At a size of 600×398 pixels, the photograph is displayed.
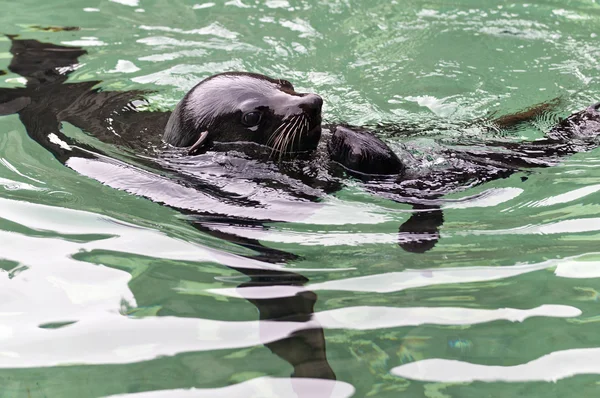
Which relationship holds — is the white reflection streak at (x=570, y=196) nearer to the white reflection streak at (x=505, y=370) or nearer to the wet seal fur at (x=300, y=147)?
the wet seal fur at (x=300, y=147)

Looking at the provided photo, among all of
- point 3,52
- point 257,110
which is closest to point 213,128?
point 257,110

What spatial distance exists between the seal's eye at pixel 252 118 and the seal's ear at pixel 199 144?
0.95 feet

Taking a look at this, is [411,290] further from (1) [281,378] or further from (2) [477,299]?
(1) [281,378]

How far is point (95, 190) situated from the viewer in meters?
4.56

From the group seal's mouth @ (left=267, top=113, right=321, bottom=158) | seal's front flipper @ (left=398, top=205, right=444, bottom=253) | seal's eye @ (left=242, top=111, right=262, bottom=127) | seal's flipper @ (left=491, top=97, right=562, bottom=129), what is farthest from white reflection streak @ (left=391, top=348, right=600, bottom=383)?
seal's flipper @ (left=491, top=97, right=562, bottom=129)

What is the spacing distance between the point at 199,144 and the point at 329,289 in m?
1.79

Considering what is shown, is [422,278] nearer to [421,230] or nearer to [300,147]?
[421,230]

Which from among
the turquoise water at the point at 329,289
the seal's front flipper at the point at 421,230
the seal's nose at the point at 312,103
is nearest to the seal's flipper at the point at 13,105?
the turquoise water at the point at 329,289

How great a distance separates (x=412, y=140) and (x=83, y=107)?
2948mm

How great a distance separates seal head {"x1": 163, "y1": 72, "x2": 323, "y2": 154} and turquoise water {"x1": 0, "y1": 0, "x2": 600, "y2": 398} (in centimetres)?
55

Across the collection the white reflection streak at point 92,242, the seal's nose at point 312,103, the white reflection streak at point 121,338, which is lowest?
the white reflection streak at point 121,338

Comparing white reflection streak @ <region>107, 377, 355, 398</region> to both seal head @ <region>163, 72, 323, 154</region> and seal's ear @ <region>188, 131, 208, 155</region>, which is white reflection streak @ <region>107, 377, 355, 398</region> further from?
seal's ear @ <region>188, 131, 208, 155</region>

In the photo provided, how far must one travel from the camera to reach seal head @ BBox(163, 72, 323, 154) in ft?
15.0

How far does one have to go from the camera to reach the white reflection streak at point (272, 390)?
2.76 metres
